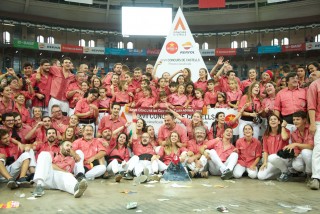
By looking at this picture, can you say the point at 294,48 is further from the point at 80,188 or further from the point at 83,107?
the point at 80,188

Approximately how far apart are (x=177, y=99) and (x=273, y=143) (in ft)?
8.88

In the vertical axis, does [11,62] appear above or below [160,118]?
above

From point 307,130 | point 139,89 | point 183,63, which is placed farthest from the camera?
point 183,63

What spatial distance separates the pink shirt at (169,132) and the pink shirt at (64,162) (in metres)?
2.21

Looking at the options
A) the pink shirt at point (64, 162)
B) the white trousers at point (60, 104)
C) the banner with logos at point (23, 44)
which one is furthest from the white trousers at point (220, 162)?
the banner with logos at point (23, 44)

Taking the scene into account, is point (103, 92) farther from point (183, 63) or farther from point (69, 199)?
point (183, 63)

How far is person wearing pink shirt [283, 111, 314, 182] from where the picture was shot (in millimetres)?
6203

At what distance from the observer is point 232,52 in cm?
3484

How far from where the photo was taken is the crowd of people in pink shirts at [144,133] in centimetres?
621

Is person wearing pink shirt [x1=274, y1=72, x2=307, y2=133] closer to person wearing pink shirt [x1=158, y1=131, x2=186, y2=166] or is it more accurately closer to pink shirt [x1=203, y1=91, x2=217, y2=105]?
pink shirt [x1=203, y1=91, x2=217, y2=105]

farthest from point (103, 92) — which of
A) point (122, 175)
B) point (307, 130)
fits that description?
point (307, 130)

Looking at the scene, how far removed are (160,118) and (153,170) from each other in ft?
6.11

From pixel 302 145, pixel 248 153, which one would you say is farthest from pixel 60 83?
pixel 302 145

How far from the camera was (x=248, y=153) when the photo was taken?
7.17 m
